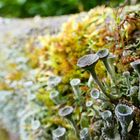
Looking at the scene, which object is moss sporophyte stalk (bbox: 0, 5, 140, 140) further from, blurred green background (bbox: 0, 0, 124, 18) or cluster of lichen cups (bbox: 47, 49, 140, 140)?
blurred green background (bbox: 0, 0, 124, 18)

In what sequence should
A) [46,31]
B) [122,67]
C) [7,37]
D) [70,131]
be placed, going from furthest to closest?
[7,37] → [46,31] → [70,131] → [122,67]

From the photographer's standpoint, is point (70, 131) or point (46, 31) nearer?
→ point (70, 131)

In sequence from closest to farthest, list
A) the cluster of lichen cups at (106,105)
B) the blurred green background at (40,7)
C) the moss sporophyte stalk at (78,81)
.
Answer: the cluster of lichen cups at (106,105)
the moss sporophyte stalk at (78,81)
the blurred green background at (40,7)

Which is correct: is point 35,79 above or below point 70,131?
above

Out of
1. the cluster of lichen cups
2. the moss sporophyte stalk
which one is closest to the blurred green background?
the moss sporophyte stalk

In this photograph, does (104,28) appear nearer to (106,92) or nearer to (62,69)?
(62,69)

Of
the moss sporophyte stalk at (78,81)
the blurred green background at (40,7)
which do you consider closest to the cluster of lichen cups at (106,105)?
the moss sporophyte stalk at (78,81)

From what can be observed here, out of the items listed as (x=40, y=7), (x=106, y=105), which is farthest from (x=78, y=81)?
(x=40, y=7)

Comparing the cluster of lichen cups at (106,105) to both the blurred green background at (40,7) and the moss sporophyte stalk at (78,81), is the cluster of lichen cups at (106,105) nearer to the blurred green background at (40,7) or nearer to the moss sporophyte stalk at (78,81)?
the moss sporophyte stalk at (78,81)

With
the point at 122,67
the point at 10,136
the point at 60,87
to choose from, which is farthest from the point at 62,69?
the point at 10,136
